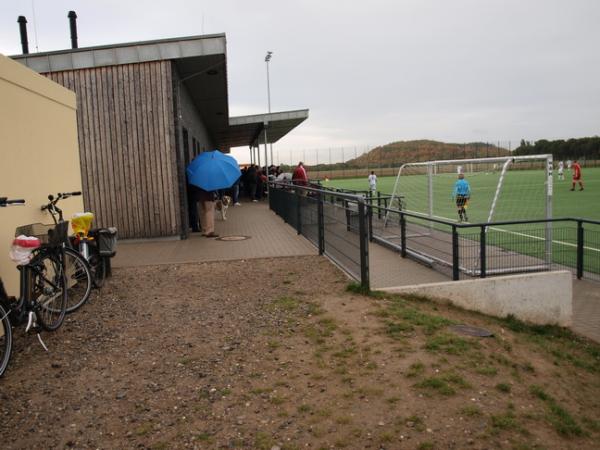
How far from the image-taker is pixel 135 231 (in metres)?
11.4

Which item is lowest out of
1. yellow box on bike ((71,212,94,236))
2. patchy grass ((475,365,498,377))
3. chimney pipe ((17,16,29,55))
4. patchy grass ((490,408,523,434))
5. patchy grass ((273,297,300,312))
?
patchy grass ((490,408,523,434))

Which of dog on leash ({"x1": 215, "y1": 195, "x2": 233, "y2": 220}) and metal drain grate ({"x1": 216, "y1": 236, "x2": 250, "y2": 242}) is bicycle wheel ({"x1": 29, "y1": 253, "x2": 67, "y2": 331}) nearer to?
metal drain grate ({"x1": 216, "y1": 236, "x2": 250, "y2": 242})

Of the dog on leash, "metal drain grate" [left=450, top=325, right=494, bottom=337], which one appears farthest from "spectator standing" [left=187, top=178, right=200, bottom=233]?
"metal drain grate" [left=450, top=325, right=494, bottom=337]

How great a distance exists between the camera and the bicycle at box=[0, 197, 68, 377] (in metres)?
4.32

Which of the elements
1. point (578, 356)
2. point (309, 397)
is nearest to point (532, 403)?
point (309, 397)

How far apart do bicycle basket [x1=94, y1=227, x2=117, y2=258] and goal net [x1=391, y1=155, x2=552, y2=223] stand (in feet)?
23.4

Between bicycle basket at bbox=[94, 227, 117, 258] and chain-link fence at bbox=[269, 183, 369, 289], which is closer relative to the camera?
chain-link fence at bbox=[269, 183, 369, 289]

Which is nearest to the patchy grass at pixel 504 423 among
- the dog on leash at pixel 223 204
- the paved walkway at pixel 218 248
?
the paved walkway at pixel 218 248

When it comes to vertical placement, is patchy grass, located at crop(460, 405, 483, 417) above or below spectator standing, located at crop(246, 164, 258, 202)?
below

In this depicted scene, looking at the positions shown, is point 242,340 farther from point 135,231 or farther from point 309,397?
point 135,231

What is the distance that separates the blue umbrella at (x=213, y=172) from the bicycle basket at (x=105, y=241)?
4179 millimetres

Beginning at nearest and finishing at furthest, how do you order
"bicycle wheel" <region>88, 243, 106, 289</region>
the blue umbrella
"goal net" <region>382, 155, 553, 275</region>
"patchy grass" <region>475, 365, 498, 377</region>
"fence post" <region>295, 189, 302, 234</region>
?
"patchy grass" <region>475, 365, 498, 377</region>
"bicycle wheel" <region>88, 243, 106, 289</region>
"goal net" <region>382, 155, 553, 275</region>
the blue umbrella
"fence post" <region>295, 189, 302, 234</region>

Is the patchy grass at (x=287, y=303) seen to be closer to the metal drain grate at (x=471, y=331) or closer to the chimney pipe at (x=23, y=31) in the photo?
the metal drain grate at (x=471, y=331)

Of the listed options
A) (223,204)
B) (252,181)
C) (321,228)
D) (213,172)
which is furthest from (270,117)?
(321,228)
